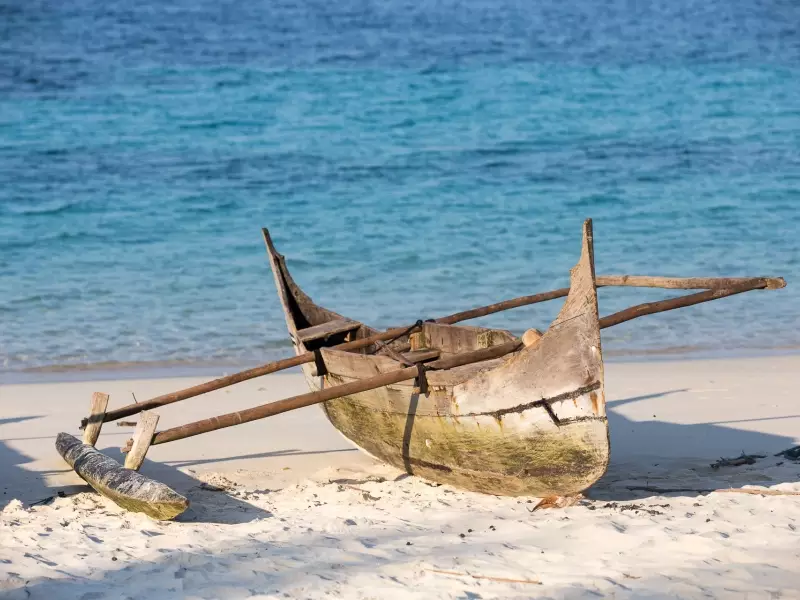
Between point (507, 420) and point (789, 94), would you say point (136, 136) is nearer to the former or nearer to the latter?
point (789, 94)

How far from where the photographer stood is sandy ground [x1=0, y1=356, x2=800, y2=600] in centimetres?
491

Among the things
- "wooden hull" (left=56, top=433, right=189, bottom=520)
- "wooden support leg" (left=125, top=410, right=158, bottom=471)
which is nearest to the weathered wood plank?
"wooden support leg" (left=125, top=410, right=158, bottom=471)

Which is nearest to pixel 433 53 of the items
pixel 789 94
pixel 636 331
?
pixel 789 94

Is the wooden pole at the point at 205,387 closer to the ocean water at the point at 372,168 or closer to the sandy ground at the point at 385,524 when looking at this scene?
the sandy ground at the point at 385,524

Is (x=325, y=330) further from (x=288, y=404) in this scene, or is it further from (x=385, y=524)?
(x=385, y=524)

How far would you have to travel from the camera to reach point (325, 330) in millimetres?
7785

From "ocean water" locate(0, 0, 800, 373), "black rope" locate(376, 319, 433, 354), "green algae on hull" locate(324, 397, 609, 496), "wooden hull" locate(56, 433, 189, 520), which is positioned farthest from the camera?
"ocean water" locate(0, 0, 800, 373)

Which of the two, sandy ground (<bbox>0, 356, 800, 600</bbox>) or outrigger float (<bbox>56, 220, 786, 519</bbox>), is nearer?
sandy ground (<bbox>0, 356, 800, 600</bbox>)

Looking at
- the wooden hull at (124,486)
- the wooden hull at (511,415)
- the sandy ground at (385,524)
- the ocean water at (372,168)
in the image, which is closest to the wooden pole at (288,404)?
the wooden hull at (511,415)

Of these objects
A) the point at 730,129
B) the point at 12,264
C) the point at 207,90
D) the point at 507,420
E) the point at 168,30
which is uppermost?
the point at 168,30

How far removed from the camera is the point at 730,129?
2356 centimetres

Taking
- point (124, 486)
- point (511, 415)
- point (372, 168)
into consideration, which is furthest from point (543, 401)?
point (372, 168)

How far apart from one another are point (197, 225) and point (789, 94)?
53.9 ft

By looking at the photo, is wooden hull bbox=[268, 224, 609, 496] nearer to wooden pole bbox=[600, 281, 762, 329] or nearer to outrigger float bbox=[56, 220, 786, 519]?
outrigger float bbox=[56, 220, 786, 519]
